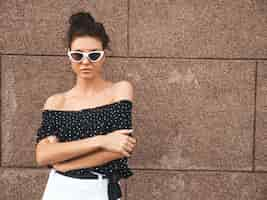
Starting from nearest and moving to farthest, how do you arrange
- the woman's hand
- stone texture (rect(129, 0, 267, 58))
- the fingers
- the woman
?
the woman's hand → the woman → the fingers → stone texture (rect(129, 0, 267, 58))

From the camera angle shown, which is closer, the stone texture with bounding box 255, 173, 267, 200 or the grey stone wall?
the grey stone wall

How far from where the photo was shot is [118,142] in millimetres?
2740

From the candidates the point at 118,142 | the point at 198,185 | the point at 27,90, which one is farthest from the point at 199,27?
the point at 118,142

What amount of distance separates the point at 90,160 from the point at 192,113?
221cm

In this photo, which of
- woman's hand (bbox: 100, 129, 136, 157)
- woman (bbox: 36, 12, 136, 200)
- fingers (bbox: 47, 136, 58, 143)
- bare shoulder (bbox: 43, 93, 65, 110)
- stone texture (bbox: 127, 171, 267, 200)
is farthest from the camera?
stone texture (bbox: 127, 171, 267, 200)

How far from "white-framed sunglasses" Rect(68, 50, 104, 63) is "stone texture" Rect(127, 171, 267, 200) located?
2.27m

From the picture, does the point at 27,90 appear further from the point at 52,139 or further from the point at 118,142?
the point at 118,142

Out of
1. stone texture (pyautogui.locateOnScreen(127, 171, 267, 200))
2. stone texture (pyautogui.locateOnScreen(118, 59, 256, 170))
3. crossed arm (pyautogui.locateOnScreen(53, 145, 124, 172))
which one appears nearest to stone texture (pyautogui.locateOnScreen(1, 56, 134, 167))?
stone texture (pyautogui.locateOnScreen(118, 59, 256, 170))

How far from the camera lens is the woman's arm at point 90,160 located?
282cm

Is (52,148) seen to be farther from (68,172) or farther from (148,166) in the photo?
(148,166)

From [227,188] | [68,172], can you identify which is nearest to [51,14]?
[68,172]

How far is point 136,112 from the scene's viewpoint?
15.7 feet

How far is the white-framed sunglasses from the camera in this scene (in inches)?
114

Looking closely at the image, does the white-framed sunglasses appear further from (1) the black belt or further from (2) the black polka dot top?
(1) the black belt
